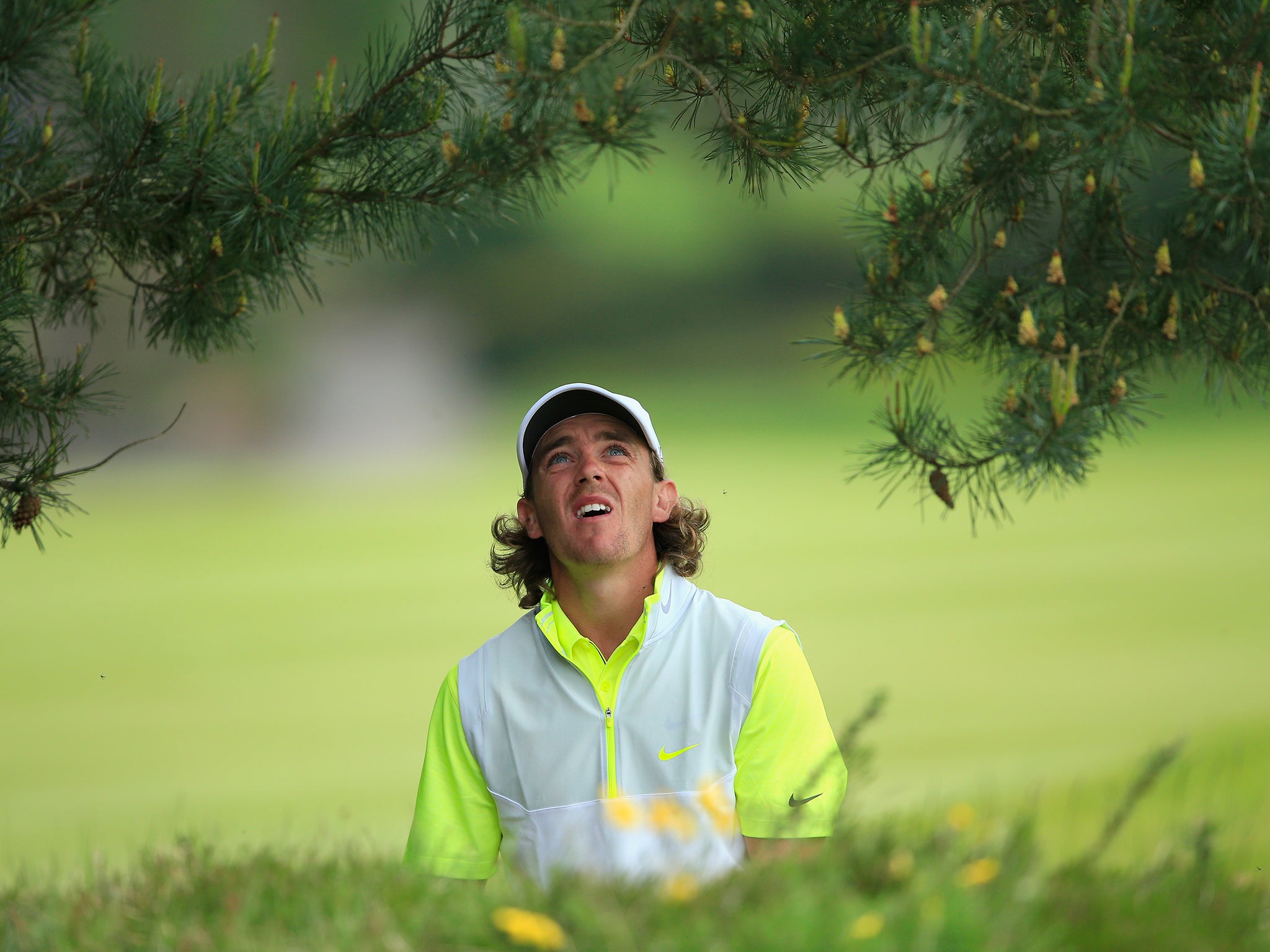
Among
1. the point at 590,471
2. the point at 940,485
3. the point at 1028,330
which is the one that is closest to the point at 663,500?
the point at 590,471

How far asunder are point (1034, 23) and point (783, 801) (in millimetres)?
853

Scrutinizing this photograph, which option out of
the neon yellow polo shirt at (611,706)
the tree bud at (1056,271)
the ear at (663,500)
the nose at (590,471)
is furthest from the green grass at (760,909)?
the ear at (663,500)

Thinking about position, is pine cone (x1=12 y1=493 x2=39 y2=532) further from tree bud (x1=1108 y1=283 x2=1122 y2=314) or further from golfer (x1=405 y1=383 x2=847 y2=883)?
tree bud (x1=1108 y1=283 x2=1122 y2=314)

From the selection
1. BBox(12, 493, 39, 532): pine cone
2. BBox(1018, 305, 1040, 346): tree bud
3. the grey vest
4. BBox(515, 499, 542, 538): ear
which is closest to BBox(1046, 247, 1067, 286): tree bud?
BBox(1018, 305, 1040, 346): tree bud

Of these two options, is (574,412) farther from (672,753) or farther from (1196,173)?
(1196,173)

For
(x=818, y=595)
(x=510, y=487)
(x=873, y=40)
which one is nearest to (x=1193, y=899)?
(x=873, y=40)

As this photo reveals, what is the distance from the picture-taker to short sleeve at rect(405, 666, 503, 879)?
1124 mm

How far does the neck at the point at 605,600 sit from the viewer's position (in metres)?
1.21

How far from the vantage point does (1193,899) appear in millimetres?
572

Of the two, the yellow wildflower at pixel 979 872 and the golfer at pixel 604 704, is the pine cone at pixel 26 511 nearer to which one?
the golfer at pixel 604 704

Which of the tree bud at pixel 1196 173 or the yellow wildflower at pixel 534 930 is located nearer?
the yellow wildflower at pixel 534 930

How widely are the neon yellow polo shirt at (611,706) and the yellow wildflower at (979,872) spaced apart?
1.61 ft

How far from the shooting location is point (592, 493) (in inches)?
48.4

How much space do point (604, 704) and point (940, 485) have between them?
0.40m
